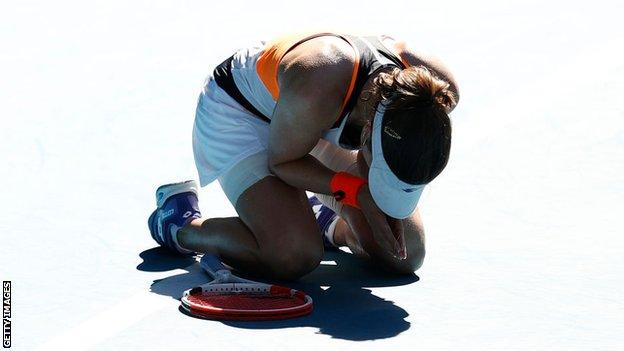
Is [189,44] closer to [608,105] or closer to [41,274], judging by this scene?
[608,105]

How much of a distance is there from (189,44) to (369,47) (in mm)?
4073

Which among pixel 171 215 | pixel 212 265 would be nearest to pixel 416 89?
pixel 212 265

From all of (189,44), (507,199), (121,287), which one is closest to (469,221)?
(507,199)

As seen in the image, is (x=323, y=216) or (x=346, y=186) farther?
(x=323, y=216)

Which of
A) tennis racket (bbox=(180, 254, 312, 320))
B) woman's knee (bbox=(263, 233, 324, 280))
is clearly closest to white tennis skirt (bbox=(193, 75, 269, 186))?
woman's knee (bbox=(263, 233, 324, 280))

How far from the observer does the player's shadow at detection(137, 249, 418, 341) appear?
5242 mm

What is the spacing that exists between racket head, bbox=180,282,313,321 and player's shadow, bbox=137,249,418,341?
3 centimetres

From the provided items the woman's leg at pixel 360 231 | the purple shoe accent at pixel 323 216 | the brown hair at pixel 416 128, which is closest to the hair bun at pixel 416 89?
the brown hair at pixel 416 128

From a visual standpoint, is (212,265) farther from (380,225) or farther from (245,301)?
(380,225)

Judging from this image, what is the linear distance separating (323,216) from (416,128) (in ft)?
4.82

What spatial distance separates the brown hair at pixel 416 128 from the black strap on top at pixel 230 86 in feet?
3.40

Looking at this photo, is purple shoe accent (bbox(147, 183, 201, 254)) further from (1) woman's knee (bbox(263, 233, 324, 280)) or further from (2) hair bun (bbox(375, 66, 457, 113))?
(2) hair bun (bbox(375, 66, 457, 113))

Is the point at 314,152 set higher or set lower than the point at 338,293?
higher

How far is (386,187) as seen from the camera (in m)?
5.35
